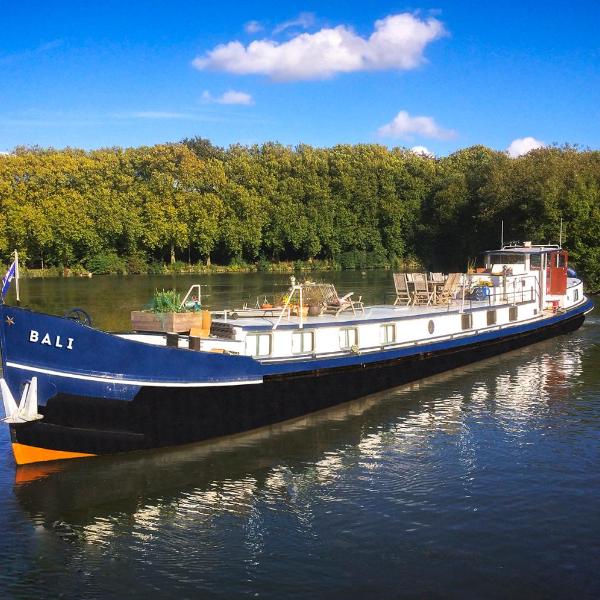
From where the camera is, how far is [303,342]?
19406 mm

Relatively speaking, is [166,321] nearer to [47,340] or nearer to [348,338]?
[47,340]

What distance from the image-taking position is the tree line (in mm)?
87562

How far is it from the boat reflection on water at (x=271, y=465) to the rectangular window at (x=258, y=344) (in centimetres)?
197

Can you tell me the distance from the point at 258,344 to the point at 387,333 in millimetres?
5317

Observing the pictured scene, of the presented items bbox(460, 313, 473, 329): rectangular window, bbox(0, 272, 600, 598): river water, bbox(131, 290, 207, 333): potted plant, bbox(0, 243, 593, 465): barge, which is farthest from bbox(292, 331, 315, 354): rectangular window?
bbox(460, 313, 473, 329): rectangular window

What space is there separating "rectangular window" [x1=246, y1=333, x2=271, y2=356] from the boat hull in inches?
40.1

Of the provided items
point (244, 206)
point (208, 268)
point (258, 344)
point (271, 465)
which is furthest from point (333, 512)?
point (244, 206)

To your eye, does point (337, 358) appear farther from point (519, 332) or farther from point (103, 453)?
point (519, 332)

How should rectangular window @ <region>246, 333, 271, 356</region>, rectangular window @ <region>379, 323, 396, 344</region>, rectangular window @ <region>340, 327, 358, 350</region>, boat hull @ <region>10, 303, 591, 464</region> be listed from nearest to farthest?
boat hull @ <region>10, 303, 591, 464</region> < rectangular window @ <region>246, 333, 271, 356</region> < rectangular window @ <region>340, 327, 358, 350</region> < rectangular window @ <region>379, 323, 396, 344</region>

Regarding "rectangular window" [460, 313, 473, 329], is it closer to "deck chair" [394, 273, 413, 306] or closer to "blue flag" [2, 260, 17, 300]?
"deck chair" [394, 273, 413, 306]

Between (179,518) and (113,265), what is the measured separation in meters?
80.5

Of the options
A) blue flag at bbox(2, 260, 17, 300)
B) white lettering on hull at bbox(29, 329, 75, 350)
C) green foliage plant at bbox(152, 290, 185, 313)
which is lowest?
white lettering on hull at bbox(29, 329, 75, 350)

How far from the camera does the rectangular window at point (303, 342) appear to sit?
1925cm

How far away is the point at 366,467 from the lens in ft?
49.8
